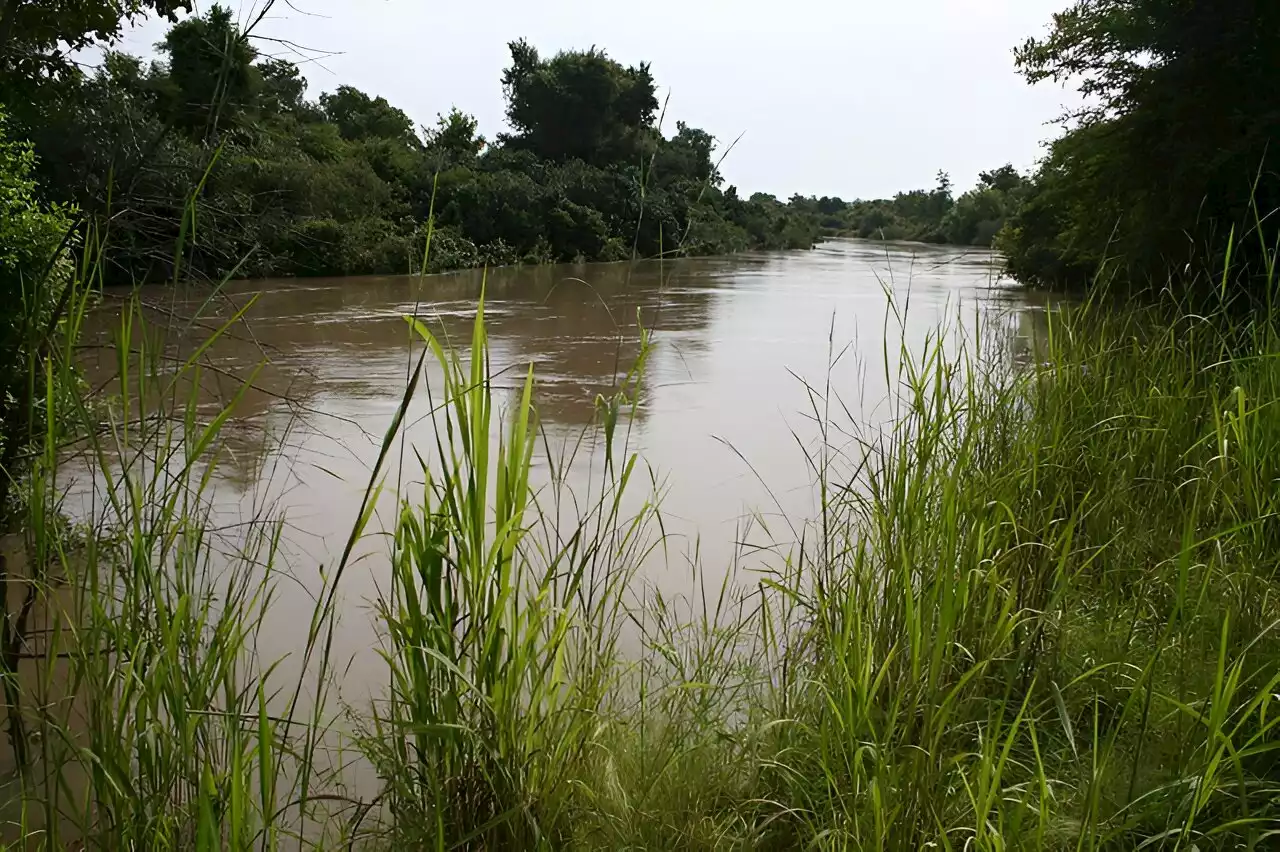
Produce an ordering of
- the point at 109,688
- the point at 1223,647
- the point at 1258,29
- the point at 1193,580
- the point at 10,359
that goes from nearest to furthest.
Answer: the point at 109,688
the point at 1223,647
the point at 10,359
the point at 1193,580
the point at 1258,29

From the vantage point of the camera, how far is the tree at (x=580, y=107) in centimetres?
2641

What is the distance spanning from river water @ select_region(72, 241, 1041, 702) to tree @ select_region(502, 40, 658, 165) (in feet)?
43.1

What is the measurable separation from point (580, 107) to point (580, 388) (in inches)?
873

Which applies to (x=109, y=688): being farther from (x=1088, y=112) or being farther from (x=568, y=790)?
(x=1088, y=112)

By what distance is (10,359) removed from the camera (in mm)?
1696

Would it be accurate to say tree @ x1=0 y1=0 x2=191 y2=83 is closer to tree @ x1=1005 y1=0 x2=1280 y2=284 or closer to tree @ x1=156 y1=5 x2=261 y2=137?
tree @ x1=156 y1=5 x2=261 y2=137

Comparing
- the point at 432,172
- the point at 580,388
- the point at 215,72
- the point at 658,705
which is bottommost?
the point at 658,705

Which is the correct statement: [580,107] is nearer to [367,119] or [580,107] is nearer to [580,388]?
[367,119]

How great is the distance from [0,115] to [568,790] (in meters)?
2.58

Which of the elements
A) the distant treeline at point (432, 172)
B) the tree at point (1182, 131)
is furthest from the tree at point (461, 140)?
the tree at point (1182, 131)

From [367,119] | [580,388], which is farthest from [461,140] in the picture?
[580,388]

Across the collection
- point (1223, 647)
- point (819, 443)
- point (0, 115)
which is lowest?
point (819, 443)

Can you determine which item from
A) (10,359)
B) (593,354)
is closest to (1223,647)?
(10,359)

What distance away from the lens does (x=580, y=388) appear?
6262 millimetres
